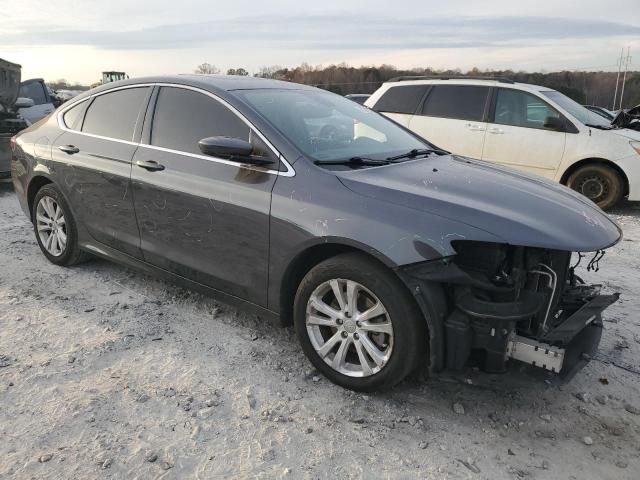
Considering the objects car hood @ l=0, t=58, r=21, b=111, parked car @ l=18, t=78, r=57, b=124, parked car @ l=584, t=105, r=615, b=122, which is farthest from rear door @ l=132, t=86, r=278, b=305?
parked car @ l=18, t=78, r=57, b=124

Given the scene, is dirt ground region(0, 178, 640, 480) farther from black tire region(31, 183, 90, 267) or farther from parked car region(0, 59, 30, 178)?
parked car region(0, 59, 30, 178)

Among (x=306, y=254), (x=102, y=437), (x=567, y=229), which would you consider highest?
(x=567, y=229)

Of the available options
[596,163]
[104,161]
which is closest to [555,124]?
[596,163]

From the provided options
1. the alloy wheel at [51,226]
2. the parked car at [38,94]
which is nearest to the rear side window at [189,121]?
the alloy wheel at [51,226]

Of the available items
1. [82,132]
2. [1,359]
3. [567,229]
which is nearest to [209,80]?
[82,132]

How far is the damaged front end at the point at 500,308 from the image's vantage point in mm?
2566

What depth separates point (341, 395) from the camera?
9.83 ft

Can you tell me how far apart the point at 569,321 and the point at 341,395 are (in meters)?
1.29

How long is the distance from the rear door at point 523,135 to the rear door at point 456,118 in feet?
0.54

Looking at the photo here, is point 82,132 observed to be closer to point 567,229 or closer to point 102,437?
point 102,437

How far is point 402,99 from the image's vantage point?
8.49m

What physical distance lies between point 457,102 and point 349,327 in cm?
609

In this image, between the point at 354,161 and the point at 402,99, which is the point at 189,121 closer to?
the point at 354,161

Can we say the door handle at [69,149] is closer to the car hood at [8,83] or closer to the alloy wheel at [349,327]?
the alloy wheel at [349,327]
